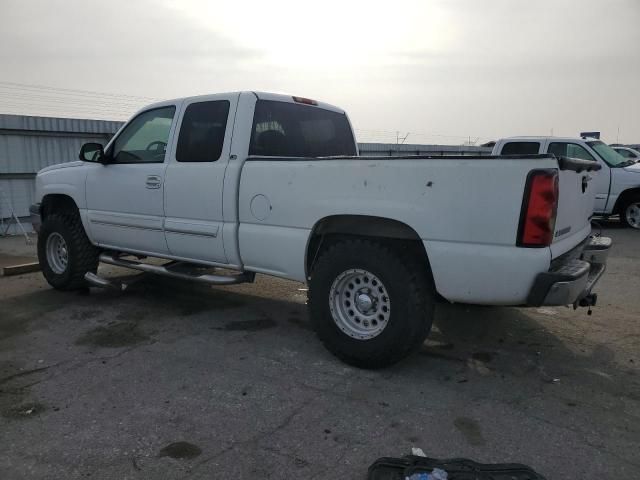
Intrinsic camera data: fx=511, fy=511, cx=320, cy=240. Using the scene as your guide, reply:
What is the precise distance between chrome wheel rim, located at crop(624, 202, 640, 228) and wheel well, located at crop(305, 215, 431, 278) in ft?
31.3

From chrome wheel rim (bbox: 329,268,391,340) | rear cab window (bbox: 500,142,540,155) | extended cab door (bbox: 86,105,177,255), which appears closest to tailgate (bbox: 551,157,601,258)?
chrome wheel rim (bbox: 329,268,391,340)

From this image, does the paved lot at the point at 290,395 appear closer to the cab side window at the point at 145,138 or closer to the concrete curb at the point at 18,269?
the cab side window at the point at 145,138

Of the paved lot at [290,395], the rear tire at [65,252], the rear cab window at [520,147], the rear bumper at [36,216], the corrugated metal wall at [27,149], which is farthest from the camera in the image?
the corrugated metal wall at [27,149]

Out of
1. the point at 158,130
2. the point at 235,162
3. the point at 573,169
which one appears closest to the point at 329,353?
the point at 235,162

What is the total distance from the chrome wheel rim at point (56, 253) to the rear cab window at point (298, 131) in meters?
3.03

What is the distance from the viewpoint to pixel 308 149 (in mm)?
4969

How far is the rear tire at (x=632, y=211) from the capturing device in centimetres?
1100

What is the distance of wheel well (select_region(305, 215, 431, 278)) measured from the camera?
354 cm

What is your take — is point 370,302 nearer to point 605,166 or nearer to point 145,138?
point 145,138

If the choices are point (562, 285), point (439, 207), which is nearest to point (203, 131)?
point (439, 207)

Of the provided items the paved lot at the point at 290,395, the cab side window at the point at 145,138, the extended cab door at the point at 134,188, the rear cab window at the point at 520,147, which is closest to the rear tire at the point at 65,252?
the extended cab door at the point at 134,188

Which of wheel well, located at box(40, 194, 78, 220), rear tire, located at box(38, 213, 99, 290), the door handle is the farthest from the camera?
wheel well, located at box(40, 194, 78, 220)

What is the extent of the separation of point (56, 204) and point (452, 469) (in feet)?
18.0

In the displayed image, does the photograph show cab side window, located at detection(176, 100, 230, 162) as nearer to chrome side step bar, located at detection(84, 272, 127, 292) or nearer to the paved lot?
the paved lot
